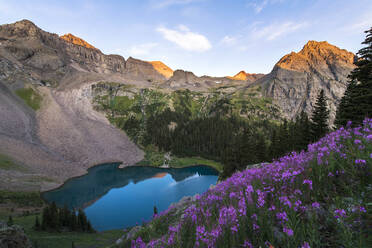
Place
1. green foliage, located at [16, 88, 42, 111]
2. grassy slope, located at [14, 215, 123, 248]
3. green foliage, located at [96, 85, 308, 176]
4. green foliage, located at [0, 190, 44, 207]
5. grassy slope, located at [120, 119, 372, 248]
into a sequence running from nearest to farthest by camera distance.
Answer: grassy slope, located at [120, 119, 372, 248]
grassy slope, located at [14, 215, 123, 248]
green foliage, located at [0, 190, 44, 207]
green foliage, located at [96, 85, 308, 176]
green foliage, located at [16, 88, 42, 111]

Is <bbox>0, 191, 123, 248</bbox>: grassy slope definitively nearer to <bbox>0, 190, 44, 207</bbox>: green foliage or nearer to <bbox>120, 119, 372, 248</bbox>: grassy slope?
<bbox>0, 190, 44, 207</bbox>: green foliage

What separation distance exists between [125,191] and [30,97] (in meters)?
126

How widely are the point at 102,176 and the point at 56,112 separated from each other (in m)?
79.8

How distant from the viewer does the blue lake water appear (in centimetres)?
5469

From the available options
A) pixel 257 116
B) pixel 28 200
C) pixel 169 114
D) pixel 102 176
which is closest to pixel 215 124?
pixel 169 114

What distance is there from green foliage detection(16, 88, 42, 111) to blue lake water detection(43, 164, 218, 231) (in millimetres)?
79457

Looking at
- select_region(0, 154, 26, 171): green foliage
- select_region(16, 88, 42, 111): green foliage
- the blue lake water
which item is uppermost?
select_region(16, 88, 42, 111): green foliage

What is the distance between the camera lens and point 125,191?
74.2 meters

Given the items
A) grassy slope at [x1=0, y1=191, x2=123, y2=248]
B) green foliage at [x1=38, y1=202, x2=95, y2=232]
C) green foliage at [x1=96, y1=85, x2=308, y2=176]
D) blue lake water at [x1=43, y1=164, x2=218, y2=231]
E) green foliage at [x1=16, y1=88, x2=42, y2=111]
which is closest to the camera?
grassy slope at [x1=0, y1=191, x2=123, y2=248]

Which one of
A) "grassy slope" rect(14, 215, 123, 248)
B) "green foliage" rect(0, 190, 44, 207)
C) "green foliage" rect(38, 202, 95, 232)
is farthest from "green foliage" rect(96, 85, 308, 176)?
"green foliage" rect(0, 190, 44, 207)

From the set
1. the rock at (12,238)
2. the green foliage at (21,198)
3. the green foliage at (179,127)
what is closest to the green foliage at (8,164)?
the green foliage at (21,198)

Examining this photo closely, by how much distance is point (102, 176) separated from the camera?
92.0 metres

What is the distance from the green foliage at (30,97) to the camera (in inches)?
5126

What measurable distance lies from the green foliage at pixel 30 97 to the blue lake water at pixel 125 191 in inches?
3128
